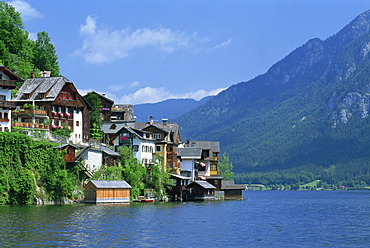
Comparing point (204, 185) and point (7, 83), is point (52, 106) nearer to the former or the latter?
point (7, 83)

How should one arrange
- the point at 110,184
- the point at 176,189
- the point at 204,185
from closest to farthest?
the point at 110,184
the point at 176,189
the point at 204,185

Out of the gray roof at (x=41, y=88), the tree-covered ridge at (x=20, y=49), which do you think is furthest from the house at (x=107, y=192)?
the tree-covered ridge at (x=20, y=49)

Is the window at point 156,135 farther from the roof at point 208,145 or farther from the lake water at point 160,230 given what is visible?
the lake water at point 160,230

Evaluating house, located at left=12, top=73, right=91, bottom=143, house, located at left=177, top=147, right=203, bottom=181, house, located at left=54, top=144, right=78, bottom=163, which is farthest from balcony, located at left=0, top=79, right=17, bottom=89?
house, located at left=177, top=147, right=203, bottom=181

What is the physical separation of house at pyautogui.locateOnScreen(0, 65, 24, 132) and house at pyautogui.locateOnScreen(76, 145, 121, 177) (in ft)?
40.0

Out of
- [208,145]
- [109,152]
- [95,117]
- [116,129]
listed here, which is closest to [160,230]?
[109,152]

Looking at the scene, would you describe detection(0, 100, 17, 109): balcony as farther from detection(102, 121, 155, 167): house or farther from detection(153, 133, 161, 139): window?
detection(153, 133, 161, 139): window

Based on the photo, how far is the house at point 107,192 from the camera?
322 feet

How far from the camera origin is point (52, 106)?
11575cm

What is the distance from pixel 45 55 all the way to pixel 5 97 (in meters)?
52.2

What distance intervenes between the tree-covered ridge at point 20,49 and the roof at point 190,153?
35780 millimetres

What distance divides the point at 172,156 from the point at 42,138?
43.1 m

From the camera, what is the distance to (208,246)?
52.8 m

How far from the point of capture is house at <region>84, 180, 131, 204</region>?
98.2 meters
